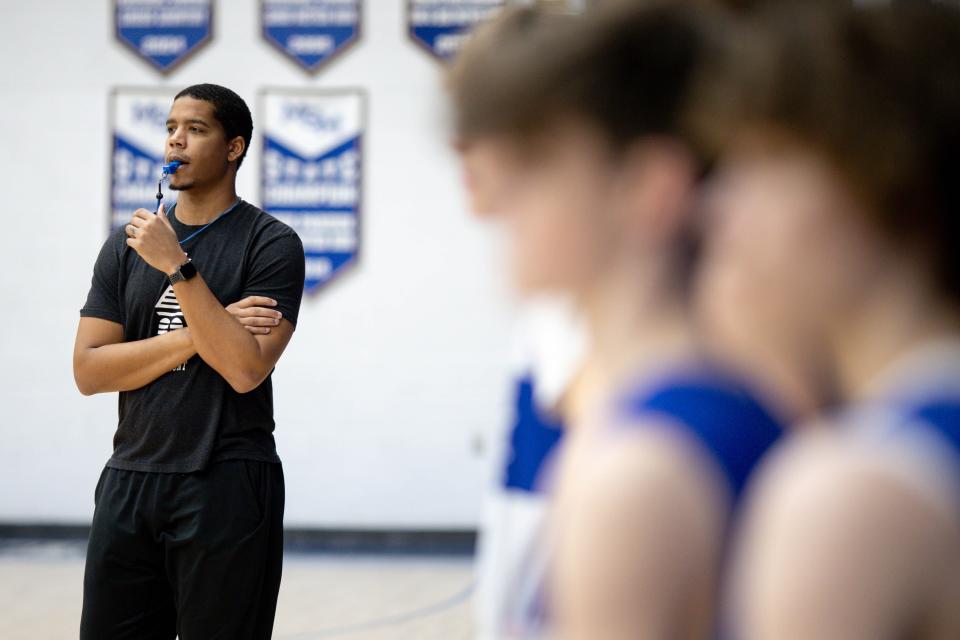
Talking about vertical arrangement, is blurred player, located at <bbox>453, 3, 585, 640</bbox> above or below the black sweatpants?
above

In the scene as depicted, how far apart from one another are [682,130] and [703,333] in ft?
0.48

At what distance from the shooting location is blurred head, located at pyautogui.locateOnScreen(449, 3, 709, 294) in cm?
77

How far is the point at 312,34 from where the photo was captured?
7125 millimetres

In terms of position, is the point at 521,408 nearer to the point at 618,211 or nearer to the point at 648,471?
the point at 618,211

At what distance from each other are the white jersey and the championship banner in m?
5.87

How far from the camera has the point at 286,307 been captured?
103 inches

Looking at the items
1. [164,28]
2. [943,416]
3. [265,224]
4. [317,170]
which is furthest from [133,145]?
[943,416]

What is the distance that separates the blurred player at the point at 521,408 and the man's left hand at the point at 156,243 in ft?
4.27

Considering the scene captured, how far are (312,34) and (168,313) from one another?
4.93m

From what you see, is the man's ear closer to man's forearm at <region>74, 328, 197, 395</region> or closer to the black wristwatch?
the black wristwatch

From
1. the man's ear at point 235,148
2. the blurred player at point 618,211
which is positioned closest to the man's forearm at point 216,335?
the man's ear at point 235,148

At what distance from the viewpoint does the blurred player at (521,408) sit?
802mm

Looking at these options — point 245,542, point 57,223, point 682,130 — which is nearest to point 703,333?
point 682,130

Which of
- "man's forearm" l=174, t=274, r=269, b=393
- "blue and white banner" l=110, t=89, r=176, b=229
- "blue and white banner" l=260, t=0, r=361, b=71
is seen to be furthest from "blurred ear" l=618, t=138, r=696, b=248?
"blue and white banner" l=110, t=89, r=176, b=229
